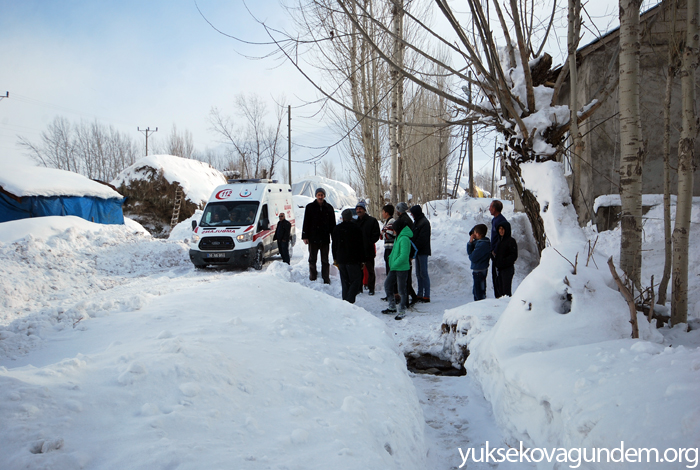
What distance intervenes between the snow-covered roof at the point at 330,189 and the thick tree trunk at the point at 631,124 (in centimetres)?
3906

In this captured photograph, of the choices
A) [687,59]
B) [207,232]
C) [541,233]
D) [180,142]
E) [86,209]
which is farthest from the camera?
[180,142]

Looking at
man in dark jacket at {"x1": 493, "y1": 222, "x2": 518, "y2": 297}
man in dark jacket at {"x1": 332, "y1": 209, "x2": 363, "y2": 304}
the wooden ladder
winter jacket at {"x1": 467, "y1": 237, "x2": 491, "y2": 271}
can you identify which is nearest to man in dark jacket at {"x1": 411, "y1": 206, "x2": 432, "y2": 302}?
winter jacket at {"x1": 467, "y1": 237, "x2": 491, "y2": 271}

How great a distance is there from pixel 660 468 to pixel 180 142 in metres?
54.5

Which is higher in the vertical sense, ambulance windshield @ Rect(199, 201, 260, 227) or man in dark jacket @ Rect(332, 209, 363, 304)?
ambulance windshield @ Rect(199, 201, 260, 227)

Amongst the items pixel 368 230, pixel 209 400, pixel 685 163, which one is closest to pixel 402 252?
pixel 368 230

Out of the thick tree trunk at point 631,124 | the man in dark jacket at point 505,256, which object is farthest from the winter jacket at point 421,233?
the thick tree trunk at point 631,124

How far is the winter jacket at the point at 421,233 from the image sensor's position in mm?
7520

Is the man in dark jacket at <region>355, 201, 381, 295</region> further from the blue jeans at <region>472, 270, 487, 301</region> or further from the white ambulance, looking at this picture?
the white ambulance

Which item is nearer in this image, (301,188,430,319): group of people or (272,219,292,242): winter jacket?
(301,188,430,319): group of people

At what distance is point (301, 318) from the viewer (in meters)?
4.46

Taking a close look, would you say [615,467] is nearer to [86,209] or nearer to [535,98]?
[535,98]

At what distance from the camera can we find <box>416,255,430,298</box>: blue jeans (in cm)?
771

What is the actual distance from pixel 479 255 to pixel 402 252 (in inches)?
52.1

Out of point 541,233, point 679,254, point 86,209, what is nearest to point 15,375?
point 541,233
